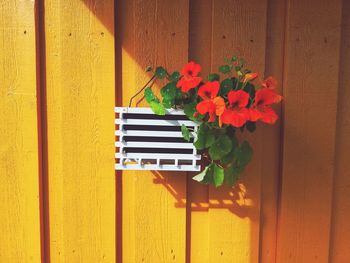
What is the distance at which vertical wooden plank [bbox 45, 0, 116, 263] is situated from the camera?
1.41 meters

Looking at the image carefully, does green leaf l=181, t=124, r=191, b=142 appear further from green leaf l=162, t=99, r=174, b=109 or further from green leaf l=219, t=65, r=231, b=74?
green leaf l=219, t=65, r=231, b=74

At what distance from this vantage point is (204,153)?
138 cm

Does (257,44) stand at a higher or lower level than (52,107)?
higher

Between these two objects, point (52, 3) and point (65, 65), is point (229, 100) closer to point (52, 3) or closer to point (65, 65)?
point (65, 65)

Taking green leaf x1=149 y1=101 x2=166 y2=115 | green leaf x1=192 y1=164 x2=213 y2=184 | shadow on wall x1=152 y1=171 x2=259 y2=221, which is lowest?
shadow on wall x1=152 y1=171 x2=259 y2=221

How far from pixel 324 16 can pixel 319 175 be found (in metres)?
0.73

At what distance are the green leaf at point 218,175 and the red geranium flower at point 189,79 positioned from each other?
0.35m

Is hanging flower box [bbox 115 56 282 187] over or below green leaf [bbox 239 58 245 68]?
below

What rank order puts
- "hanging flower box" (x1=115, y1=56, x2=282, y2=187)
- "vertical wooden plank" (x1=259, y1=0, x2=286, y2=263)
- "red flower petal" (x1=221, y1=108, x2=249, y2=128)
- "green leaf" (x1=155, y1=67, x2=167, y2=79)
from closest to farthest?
"red flower petal" (x1=221, y1=108, x2=249, y2=128) → "hanging flower box" (x1=115, y1=56, x2=282, y2=187) → "green leaf" (x1=155, y1=67, x2=167, y2=79) → "vertical wooden plank" (x1=259, y1=0, x2=286, y2=263)

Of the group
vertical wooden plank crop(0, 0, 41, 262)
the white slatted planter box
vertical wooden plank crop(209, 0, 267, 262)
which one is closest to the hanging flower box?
the white slatted planter box

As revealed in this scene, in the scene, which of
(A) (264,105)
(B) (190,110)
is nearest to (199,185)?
(B) (190,110)

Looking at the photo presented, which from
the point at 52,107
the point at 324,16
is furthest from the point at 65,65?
the point at 324,16

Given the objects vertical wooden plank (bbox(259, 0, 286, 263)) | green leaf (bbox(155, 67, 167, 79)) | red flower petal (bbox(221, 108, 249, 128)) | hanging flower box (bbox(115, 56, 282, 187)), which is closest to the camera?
red flower petal (bbox(221, 108, 249, 128))

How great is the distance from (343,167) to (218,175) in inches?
25.7
